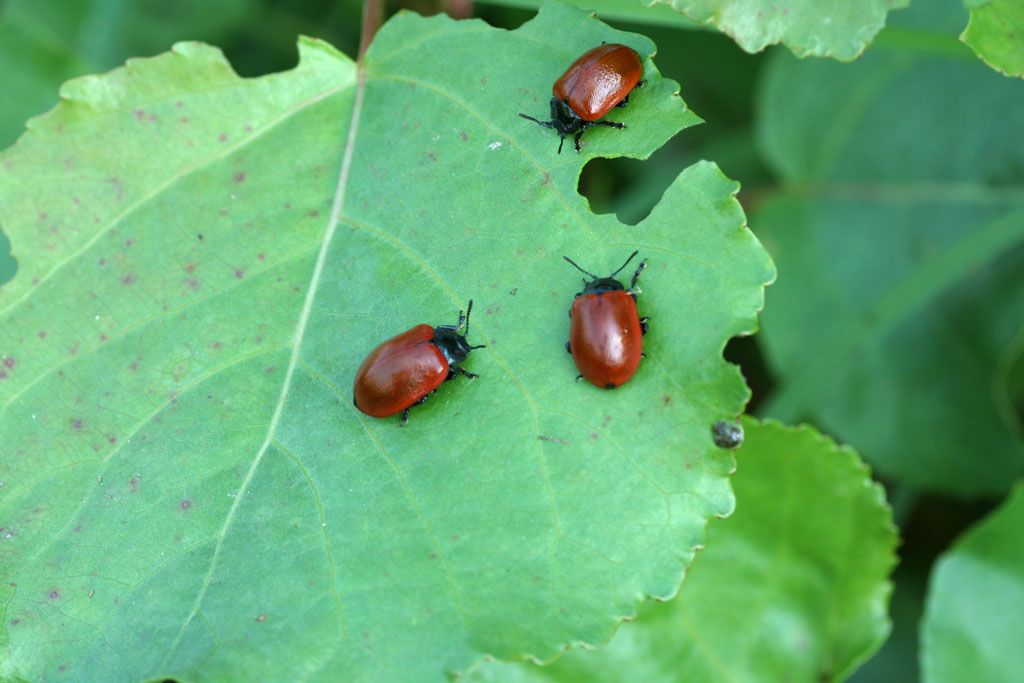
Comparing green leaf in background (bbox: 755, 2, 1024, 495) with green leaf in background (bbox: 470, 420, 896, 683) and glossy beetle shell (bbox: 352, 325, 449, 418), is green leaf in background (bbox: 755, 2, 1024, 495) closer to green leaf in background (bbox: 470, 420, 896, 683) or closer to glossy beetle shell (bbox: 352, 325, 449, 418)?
green leaf in background (bbox: 470, 420, 896, 683)

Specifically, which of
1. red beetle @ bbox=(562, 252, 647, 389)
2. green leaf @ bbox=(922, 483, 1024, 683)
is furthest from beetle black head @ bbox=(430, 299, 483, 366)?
green leaf @ bbox=(922, 483, 1024, 683)

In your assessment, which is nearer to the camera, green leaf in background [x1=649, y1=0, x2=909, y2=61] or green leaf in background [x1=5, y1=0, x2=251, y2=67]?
green leaf in background [x1=649, y1=0, x2=909, y2=61]

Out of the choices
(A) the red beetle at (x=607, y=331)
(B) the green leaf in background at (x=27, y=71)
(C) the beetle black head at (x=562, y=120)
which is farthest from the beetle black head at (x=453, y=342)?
(B) the green leaf in background at (x=27, y=71)

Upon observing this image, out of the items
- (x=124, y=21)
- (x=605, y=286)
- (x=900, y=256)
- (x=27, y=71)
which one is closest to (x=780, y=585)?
(x=605, y=286)

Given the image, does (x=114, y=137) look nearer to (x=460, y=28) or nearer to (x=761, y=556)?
(x=460, y=28)

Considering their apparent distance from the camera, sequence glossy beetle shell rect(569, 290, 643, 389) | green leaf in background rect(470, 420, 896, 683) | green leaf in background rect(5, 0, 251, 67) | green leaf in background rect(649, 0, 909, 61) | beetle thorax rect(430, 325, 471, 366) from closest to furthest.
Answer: glossy beetle shell rect(569, 290, 643, 389)
green leaf in background rect(649, 0, 909, 61)
beetle thorax rect(430, 325, 471, 366)
green leaf in background rect(470, 420, 896, 683)
green leaf in background rect(5, 0, 251, 67)

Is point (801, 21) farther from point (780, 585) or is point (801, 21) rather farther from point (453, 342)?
point (780, 585)
